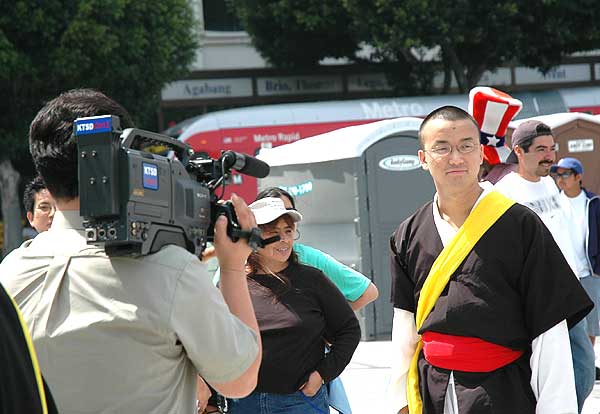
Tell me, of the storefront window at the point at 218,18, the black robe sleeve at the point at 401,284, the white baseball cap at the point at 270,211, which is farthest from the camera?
the storefront window at the point at 218,18

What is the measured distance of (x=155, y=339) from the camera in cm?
255

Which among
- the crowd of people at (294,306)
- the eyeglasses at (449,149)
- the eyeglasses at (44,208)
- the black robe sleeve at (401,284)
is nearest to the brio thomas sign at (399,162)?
the crowd of people at (294,306)

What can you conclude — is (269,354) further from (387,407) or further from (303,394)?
(387,407)

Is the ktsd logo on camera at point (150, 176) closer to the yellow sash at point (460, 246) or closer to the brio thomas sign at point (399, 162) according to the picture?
the yellow sash at point (460, 246)

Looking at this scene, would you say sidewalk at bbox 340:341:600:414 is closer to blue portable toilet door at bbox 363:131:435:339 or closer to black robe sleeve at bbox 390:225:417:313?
blue portable toilet door at bbox 363:131:435:339

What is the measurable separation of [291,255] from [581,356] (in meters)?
1.89

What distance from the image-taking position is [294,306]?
4.57 meters

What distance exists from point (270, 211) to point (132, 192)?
7.56ft

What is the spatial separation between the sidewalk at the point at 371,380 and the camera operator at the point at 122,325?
4199 millimetres

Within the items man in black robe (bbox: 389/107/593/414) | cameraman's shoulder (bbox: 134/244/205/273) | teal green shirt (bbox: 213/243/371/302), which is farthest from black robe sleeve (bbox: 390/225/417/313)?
cameraman's shoulder (bbox: 134/244/205/273)

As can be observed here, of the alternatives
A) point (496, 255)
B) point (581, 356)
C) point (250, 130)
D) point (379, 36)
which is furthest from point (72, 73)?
point (496, 255)

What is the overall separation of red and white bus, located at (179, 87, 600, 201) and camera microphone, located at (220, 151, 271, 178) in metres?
17.1

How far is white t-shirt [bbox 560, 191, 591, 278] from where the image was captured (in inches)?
316

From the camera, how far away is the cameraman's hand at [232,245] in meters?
2.77
